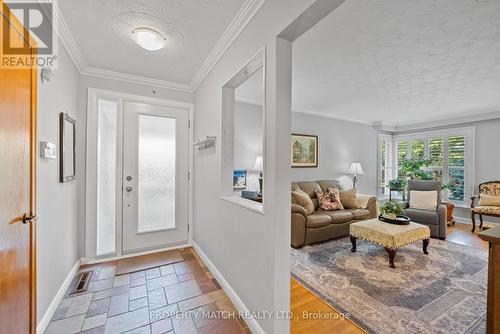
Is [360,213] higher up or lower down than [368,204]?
lower down

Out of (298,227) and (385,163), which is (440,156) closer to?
(385,163)

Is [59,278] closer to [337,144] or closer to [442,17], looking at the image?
[442,17]

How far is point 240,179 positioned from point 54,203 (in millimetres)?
2504

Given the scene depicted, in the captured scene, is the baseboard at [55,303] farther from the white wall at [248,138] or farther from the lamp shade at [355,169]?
the lamp shade at [355,169]

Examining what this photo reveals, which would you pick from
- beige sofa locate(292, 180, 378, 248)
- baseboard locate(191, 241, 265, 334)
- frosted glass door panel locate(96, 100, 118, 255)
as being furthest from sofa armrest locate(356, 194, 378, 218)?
frosted glass door panel locate(96, 100, 118, 255)

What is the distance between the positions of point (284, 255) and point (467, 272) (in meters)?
2.70

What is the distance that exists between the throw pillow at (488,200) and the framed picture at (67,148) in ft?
22.9

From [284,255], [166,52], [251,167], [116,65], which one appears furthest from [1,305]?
[251,167]

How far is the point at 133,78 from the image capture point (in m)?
2.93

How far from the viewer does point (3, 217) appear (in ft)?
3.49

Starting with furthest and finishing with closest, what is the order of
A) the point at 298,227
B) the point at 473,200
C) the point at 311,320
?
1. the point at 473,200
2. the point at 298,227
3. the point at 311,320

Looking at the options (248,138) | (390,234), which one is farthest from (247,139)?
(390,234)

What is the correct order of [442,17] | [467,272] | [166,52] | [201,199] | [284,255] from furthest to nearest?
[201,199]
[467,272]
[166,52]
[442,17]
[284,255]

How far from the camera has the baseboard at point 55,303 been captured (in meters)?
1.57
